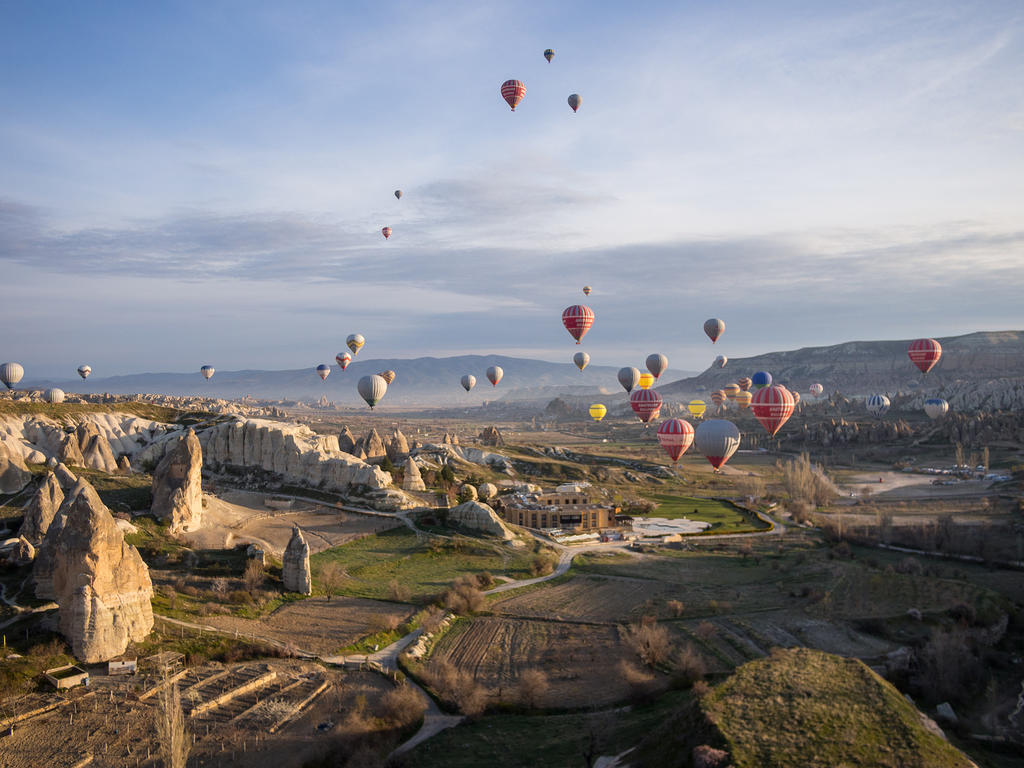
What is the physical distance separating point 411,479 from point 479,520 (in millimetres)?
13750

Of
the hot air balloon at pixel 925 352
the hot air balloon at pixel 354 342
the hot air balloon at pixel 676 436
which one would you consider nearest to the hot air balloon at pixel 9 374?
the hot air balloon at pixel 354 342

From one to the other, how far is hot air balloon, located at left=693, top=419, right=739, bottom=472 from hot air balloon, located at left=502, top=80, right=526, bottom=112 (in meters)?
29.6

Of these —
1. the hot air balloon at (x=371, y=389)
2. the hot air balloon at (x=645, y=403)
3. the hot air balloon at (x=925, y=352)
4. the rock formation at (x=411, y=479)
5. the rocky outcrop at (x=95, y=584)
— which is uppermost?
the hot air balloon at (x=925, y=352)

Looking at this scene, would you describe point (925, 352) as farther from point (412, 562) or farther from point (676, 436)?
point (412, 562)

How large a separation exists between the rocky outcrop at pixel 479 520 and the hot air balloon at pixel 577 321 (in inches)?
868

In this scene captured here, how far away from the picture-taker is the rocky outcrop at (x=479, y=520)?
50031 mm

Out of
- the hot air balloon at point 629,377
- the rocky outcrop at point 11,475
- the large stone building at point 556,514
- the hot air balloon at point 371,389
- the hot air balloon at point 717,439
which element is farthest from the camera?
the hot air balloon at point 629,377

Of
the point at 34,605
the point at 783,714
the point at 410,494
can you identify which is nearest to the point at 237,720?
the point at 34,605

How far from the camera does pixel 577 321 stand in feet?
220

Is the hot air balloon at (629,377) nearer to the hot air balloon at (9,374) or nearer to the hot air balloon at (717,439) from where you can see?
the hot air balloon at (717,439)

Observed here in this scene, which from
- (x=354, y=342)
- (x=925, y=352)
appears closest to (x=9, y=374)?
(x=354, y=342)

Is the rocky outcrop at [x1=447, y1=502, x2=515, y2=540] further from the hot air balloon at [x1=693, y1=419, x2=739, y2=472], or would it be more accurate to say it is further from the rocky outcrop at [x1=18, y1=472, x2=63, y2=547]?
the rocky outcrop at [x1=18, y1=472, x2=63, y2=547]

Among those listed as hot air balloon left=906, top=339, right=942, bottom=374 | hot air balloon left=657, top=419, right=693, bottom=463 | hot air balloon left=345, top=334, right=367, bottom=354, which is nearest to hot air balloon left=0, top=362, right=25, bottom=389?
hot air balloon left=345, top=334, right=367, bottom=354

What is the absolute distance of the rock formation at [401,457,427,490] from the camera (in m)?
62.3
